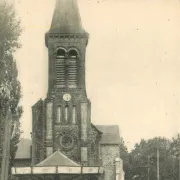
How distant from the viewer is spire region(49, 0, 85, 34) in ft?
132

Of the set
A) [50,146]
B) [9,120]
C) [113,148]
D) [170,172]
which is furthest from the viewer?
[170,172]

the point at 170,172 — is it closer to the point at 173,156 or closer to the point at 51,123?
the point at 173,156

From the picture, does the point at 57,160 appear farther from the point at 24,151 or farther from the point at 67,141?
the point at 24,151

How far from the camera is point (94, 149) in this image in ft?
129

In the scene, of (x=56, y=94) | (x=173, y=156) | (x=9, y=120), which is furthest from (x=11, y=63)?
(x=173, y=156)

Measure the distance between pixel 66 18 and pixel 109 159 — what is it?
47.2 feet

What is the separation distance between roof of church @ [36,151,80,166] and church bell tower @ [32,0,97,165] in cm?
80

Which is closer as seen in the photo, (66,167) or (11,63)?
(11,63)

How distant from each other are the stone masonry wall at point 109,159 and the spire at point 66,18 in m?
13.0

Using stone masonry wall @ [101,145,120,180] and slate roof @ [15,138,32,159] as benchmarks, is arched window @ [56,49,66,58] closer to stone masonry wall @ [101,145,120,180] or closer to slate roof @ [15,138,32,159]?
stone masonry wall @ [101,145,120,180]

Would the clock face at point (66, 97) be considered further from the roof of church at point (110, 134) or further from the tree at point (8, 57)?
the tree at point (8, 57)

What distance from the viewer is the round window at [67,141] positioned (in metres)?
38.8

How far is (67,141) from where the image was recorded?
3891 cm

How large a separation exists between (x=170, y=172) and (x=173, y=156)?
21.9 feet
